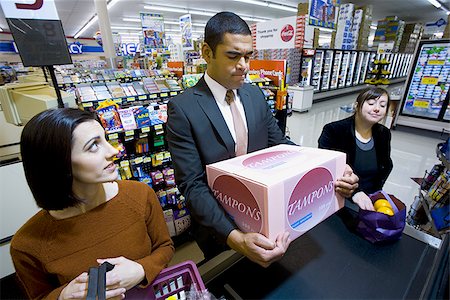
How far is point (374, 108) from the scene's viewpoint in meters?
1.64

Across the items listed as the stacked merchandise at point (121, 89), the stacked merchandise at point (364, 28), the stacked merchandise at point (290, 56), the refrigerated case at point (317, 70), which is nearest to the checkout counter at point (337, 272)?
the stacked merchandise at point (121, 89)

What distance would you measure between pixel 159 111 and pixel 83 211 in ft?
5.72

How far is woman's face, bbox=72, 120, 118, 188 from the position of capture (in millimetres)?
803

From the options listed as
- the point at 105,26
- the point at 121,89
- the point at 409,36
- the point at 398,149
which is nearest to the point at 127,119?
the point at 121,89

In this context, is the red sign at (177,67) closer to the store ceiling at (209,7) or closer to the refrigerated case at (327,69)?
the store ceiling at (209,7)

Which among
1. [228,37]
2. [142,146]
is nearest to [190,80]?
[142,146]

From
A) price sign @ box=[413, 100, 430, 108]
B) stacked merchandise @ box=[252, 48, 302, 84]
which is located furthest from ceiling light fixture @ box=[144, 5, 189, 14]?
price sign @ box=[413, 100, 430, 108]

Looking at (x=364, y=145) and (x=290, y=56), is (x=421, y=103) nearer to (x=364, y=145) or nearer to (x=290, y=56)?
(x=290, y=56)

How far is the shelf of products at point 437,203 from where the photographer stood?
160 cm

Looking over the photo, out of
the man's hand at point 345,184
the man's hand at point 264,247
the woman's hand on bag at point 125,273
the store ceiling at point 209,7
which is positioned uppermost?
the store ceiling at point 209,7

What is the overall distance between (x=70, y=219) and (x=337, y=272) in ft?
3.24

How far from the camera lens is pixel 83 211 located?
893 mm

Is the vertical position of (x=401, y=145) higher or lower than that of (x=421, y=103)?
lower

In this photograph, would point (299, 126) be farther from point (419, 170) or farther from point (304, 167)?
point (304, 167)
